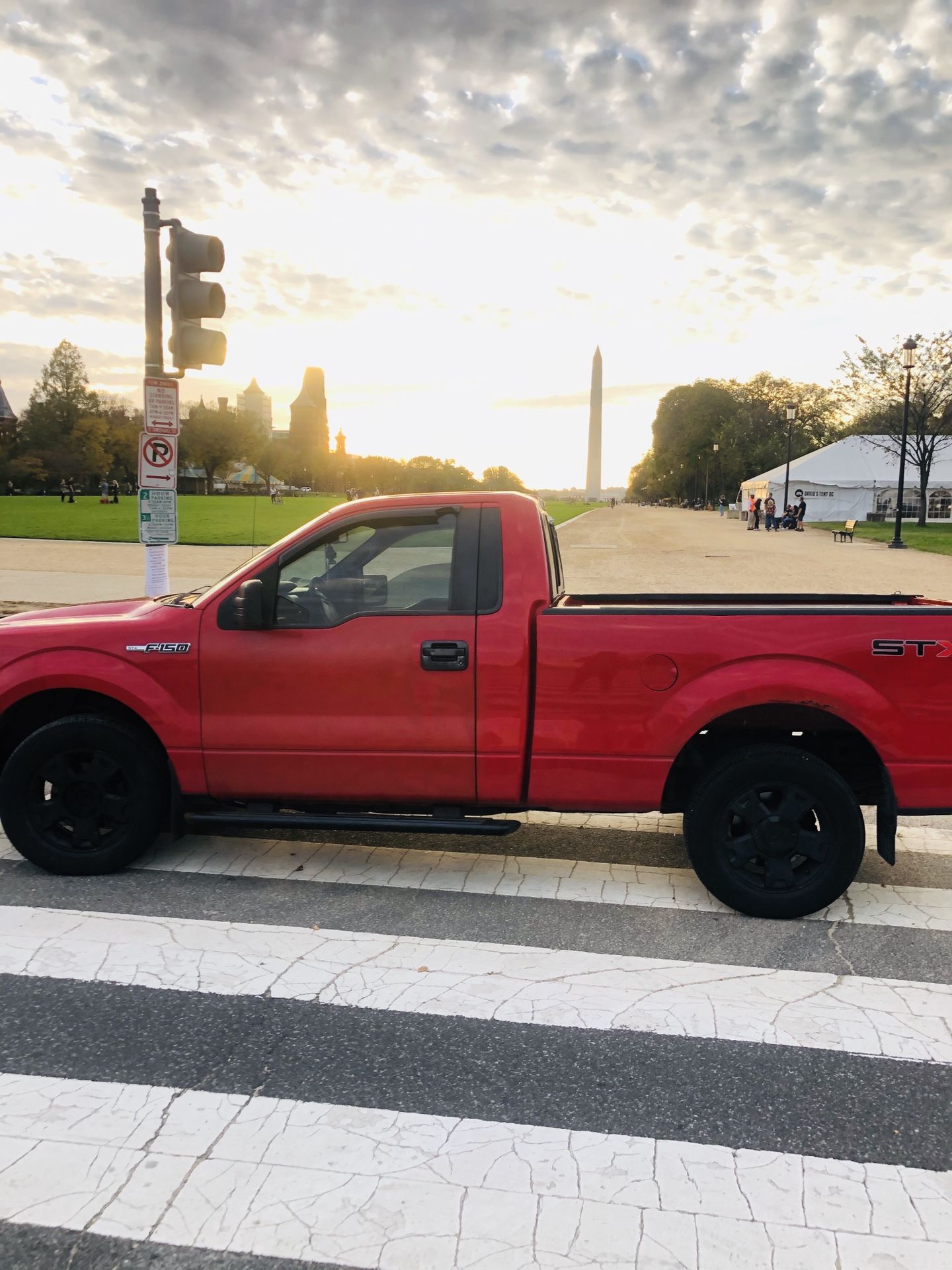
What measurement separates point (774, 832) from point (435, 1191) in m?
2.26

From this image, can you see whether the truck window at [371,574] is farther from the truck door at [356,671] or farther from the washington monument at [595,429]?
the washington monument at [595,429]

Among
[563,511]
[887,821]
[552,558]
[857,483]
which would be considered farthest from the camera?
[563,511]

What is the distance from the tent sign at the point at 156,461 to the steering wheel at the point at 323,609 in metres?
3.61

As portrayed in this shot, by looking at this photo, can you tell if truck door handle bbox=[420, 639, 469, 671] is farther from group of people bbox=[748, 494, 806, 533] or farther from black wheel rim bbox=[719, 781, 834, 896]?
group of people bbox=[748, 494, 806, 533]

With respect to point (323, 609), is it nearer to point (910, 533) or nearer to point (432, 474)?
point (910, 533)

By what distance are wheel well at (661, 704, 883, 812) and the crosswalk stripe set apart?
42 centimetres

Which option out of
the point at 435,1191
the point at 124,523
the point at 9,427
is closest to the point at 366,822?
the point at 435,1191

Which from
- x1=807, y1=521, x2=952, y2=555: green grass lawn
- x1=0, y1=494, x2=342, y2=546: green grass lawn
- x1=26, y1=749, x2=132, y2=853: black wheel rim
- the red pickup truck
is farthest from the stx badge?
x1=807, y1=521, x2=952, y2=555: green grass lawn

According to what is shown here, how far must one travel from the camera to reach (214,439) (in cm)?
12062

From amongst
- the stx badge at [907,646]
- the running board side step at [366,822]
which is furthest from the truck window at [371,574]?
the stx badge at [907,646]

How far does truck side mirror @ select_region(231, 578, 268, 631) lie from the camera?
14.2 feet

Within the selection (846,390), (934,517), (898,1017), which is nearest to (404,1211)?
(898,1017)

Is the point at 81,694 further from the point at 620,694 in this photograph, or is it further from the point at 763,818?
the point at 763,818

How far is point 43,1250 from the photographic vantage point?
7.41ft
